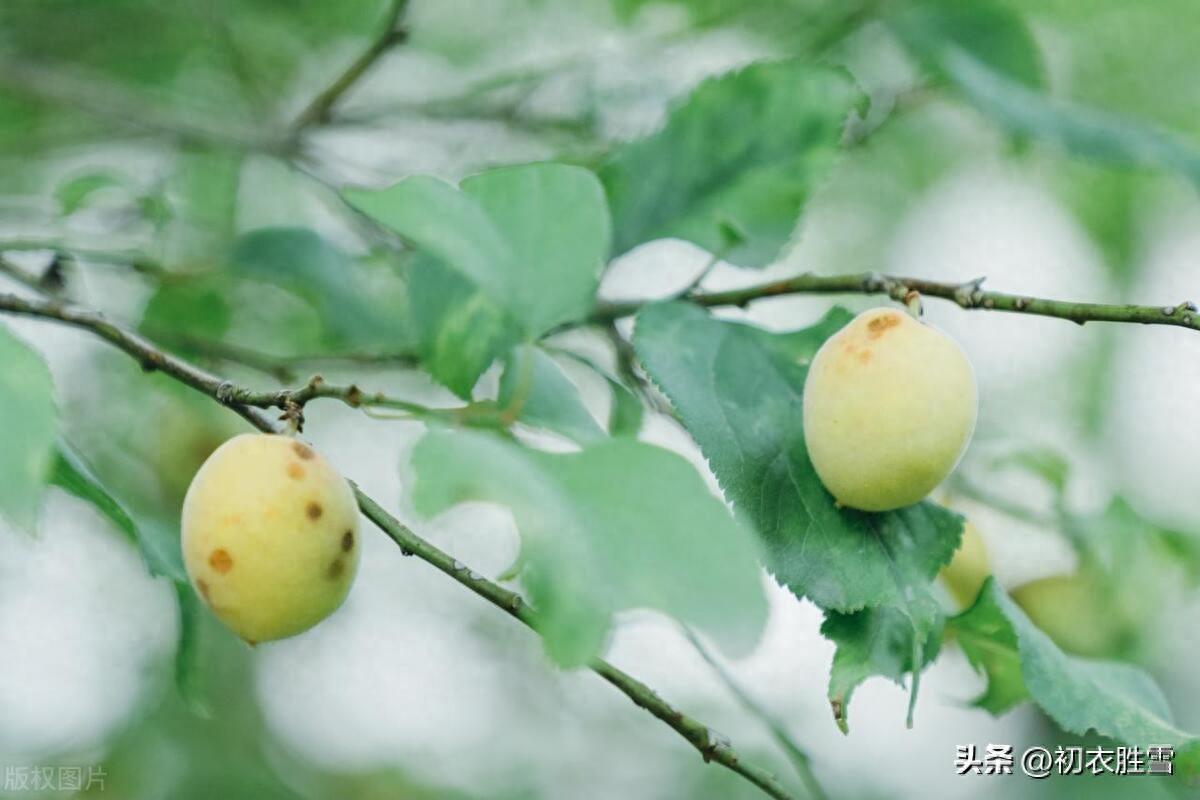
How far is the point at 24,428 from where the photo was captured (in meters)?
0.43

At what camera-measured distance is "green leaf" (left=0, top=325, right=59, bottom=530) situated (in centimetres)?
42

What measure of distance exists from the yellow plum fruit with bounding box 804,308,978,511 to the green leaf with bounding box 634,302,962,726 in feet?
0.10

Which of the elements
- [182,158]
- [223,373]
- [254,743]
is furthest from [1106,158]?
[254,743]

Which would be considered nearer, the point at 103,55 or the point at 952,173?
the point at 103,55

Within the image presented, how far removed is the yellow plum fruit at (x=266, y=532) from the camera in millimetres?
656

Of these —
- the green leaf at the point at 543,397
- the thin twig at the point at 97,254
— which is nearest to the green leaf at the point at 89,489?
the green leaf at the point at 543,397

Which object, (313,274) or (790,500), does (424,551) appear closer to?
(790,500)

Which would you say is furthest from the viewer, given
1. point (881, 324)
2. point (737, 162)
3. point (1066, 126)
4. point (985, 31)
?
point (985, 31)

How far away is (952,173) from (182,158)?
1.37 metres

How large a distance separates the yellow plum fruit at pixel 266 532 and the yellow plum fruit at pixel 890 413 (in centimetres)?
27

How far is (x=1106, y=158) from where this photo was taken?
121 cm

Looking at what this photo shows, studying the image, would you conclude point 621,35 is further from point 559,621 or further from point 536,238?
point 559,621

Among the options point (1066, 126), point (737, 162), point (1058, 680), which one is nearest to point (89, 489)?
point (737, 162)

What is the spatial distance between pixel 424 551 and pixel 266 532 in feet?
0.31
